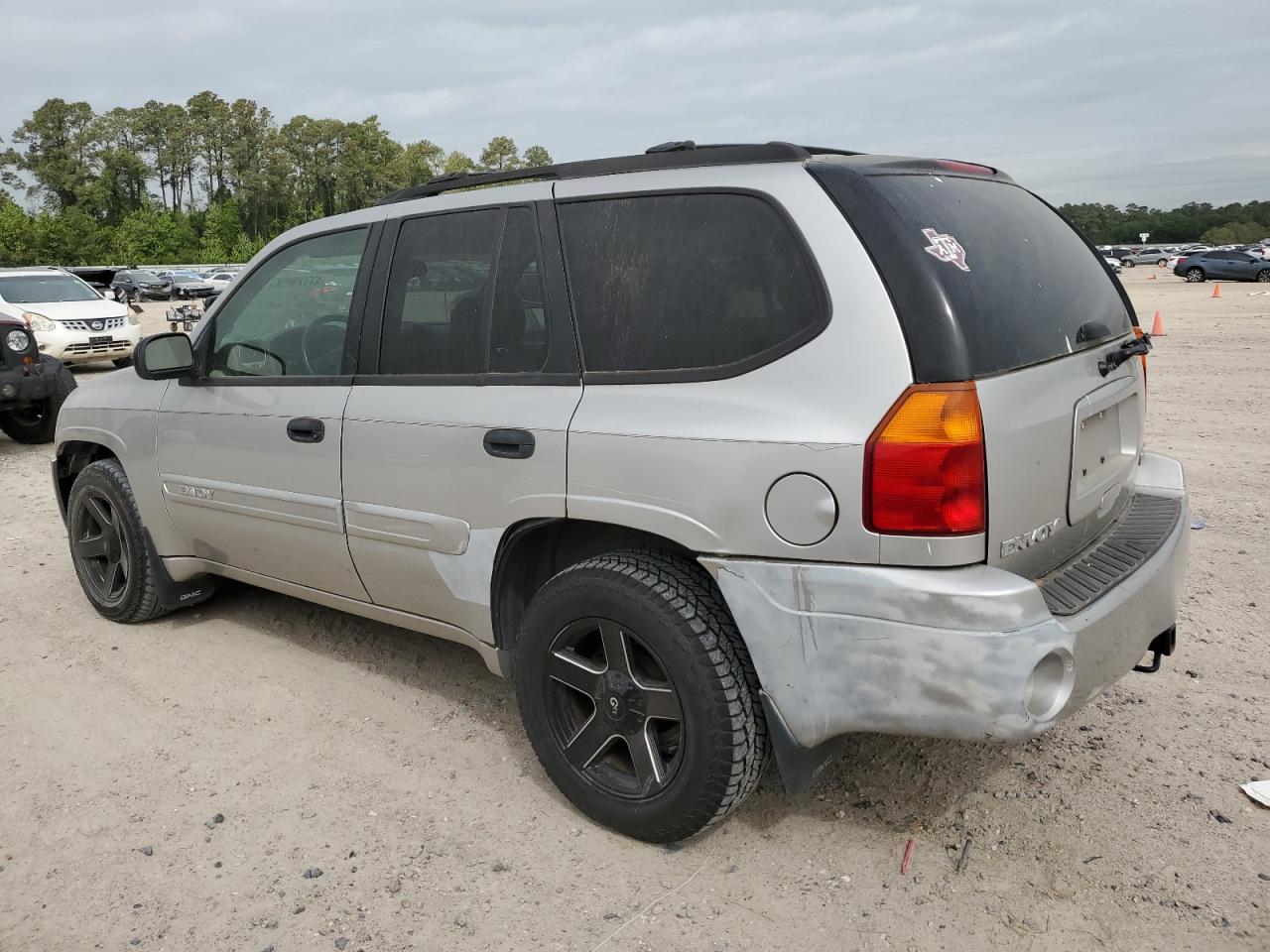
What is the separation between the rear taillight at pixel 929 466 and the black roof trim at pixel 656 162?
79 centimetres

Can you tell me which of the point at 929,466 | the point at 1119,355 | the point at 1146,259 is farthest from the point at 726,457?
the point at 1146,259

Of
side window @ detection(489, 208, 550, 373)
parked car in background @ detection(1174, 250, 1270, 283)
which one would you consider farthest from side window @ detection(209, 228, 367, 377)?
parked car in background @ detection(1174, 250, 1270, 283)

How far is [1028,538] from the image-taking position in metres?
2.51

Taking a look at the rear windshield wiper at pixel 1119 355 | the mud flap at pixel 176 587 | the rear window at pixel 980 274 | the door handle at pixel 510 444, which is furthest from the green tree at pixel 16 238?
the rear windshield wiper at pixel 1119 355

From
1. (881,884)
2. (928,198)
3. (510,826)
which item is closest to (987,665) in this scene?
(881,884)

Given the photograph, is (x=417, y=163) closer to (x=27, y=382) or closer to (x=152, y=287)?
(x=152, y=287)

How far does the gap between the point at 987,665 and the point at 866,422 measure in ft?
2.01

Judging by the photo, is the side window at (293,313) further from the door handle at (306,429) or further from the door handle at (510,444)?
the door handle at (510,444)

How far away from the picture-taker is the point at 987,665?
7.45 ft

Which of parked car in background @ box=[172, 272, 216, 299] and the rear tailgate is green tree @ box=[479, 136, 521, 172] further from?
the rear tailgate

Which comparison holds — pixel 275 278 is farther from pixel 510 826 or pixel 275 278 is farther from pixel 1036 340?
pixel 1036 340

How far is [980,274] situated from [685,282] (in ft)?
2.51

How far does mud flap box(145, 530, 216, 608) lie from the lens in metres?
4.49

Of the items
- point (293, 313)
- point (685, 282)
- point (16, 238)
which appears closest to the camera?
point (685, 282)
